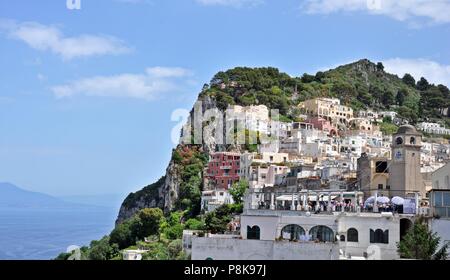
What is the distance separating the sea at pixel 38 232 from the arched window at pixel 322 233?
776 cm

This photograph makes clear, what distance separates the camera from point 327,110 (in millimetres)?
43156

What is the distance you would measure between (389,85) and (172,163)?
27788 millimetres

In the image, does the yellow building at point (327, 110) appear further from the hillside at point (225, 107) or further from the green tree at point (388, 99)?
the green tree at point (388, 99)

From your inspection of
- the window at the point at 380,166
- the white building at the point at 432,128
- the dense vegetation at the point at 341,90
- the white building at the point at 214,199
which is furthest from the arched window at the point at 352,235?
the white building at the point at 432,128

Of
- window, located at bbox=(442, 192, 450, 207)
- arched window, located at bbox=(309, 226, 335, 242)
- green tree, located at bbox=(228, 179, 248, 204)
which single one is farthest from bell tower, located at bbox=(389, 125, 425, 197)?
green tree, located at bbox=(228, 179, 248, 204)

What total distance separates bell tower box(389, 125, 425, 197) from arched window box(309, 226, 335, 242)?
13.3ft

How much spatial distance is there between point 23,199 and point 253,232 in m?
6.50

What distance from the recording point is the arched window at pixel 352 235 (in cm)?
1291

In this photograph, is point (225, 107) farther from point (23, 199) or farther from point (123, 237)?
point (23, 199)

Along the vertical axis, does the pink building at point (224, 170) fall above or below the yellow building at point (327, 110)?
below

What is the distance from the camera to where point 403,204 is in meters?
13.7

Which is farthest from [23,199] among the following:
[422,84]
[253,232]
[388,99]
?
[422,84]

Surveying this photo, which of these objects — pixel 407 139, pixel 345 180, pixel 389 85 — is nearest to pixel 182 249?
pixel 345 180
